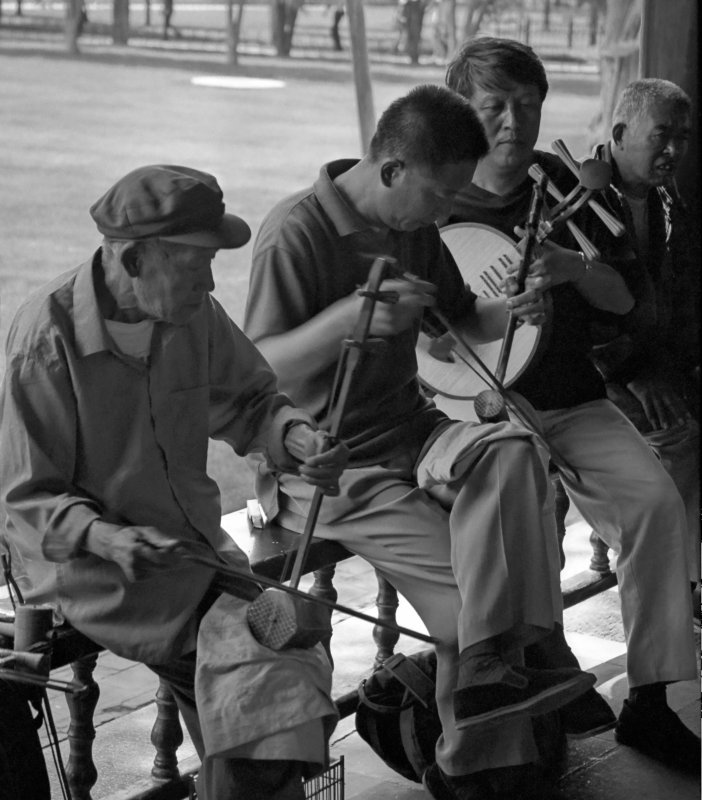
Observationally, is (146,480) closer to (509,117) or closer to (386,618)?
(386,618)

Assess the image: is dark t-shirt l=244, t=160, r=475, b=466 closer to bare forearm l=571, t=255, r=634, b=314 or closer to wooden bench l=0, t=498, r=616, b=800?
wooden bench l=0, t=498, r=616, b=800

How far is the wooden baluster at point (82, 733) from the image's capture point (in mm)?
2994

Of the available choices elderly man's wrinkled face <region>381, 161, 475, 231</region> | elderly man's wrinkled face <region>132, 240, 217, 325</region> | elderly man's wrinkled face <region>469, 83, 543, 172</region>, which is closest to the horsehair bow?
elderly man's wrinkled face <region>132, 240, 217, 325</region>

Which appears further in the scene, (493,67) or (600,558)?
(600,558)

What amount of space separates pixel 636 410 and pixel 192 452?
204 centimetres

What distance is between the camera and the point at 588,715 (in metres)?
3.45

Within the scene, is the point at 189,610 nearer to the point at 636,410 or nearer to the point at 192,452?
the point at 192,452

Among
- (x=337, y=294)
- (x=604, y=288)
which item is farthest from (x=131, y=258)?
(x=604, y=288)

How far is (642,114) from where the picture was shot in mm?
4109

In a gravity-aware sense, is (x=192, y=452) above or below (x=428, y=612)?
above

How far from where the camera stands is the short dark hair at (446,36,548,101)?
12.2 feet

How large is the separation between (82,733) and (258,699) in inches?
23.0

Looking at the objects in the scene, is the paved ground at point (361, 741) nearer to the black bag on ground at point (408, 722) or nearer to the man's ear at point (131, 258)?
the black bag on ground at point (408, 722)

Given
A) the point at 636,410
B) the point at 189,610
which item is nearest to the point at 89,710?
the point at 189,610
